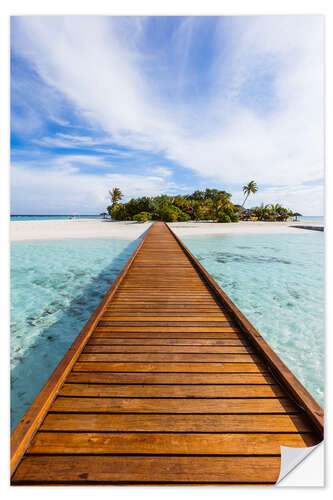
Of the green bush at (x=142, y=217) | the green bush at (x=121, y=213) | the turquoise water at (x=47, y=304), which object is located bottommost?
the turquoise water at (x=47, y=304)

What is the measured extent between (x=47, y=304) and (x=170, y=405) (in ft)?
14.3

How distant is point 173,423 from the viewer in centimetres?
151

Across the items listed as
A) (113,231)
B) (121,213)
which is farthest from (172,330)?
(121,213)

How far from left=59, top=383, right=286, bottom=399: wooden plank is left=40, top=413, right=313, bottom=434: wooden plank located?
161 millimetres

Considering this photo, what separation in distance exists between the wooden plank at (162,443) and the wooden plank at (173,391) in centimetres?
29

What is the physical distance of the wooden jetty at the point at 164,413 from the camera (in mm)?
1269

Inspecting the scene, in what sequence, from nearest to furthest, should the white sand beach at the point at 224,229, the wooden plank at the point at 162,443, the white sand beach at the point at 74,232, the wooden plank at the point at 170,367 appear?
the wooden plank at the point at 162,443 < the wooden plank at the point at 170,367 < the white sand beach at the point at 74,232 < the white sand beach at the point at 224,229

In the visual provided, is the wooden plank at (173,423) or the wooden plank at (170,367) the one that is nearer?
the wooden plank at (173,423)

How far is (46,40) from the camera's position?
2.57 m

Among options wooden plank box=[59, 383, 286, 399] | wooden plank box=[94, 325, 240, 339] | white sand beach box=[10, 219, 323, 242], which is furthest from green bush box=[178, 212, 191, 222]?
wooden plank box=[59, 383, 286, 399]


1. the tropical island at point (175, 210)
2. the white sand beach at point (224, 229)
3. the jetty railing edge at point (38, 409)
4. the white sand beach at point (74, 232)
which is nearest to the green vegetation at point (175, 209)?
the tropical island at point (175, 210)

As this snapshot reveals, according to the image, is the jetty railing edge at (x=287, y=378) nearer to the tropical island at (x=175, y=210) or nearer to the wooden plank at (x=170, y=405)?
the wooden plank at (x=170, y=405)

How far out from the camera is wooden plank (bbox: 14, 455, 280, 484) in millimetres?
1225
